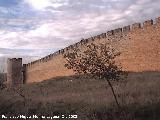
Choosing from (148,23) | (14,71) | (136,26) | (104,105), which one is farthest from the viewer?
(14,71)

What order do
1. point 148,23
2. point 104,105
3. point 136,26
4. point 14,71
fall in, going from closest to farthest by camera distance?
point 104,105, point 148,23, point 136,26, point 14,71

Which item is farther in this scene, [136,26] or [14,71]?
[14,71]

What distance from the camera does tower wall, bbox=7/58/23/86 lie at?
41000 mm

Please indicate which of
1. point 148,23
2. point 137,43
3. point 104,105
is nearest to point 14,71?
point 137,43

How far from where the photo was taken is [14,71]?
1634 inches

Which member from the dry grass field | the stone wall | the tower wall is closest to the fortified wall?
the stone wall

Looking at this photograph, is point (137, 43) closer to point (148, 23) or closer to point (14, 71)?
point (148, 23)

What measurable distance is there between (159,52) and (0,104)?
923 cm

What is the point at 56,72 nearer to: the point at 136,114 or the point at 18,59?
the point at 18,59

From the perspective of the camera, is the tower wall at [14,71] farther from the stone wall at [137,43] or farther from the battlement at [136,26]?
the battlement at [136,26]

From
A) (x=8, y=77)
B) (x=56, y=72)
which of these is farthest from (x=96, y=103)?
(x=8, y=77)

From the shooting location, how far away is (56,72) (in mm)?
34281

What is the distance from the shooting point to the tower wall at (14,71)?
135ft

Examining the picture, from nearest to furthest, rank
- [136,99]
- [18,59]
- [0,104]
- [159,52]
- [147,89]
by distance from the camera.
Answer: [136,99], [147,89], [0,104], [159,52], [18,59]
